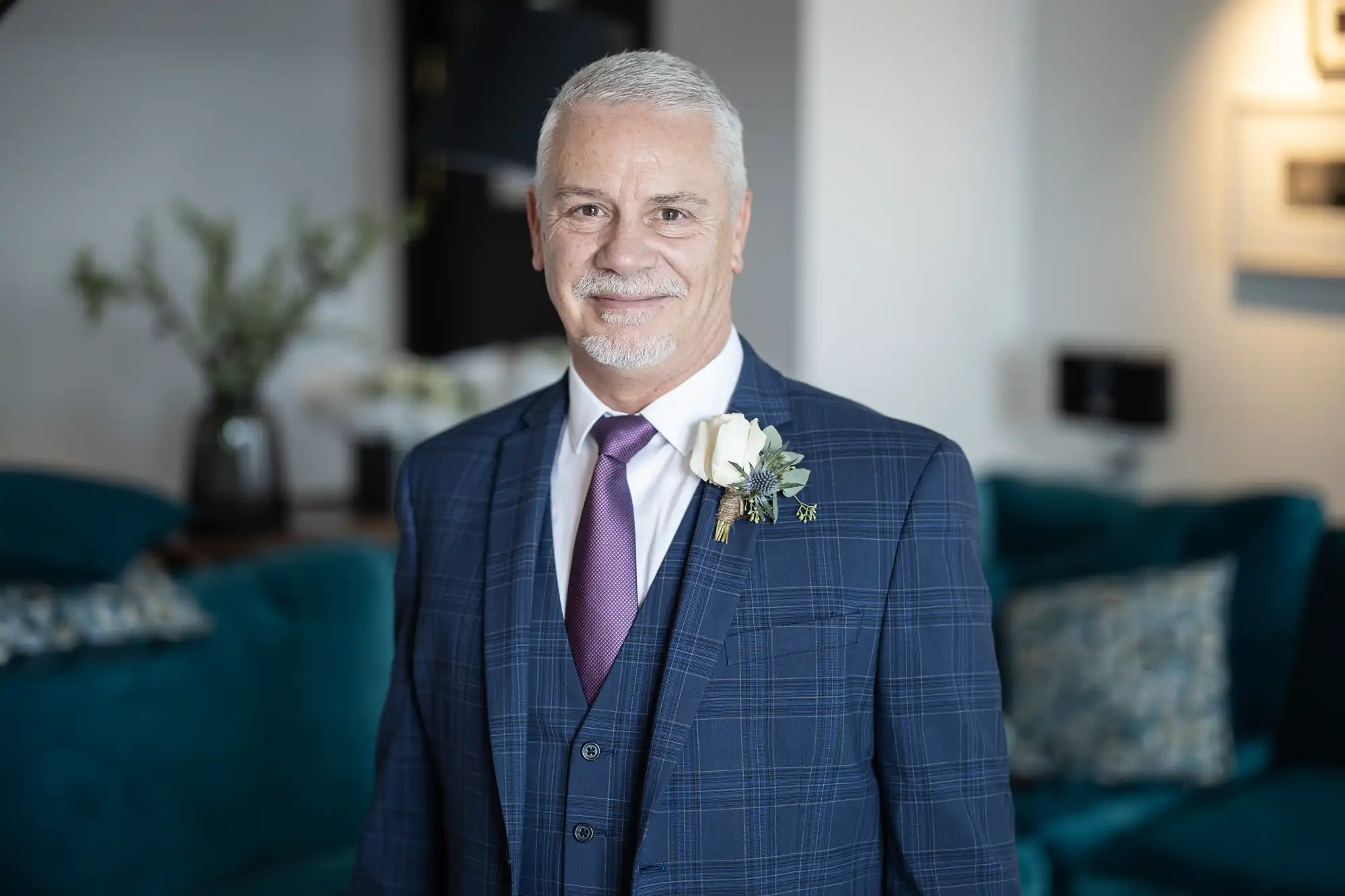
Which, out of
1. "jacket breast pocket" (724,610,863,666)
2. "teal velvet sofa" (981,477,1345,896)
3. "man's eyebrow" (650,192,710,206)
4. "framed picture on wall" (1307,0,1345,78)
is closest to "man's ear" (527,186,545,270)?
"man's eyebrow" (650,192,710,206)

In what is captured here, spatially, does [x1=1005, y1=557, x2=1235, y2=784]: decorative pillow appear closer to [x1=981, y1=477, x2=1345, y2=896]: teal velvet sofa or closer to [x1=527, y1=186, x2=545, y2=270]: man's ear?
[x1=981, y1=477, x2=1345, y2=896]: teal velvet sofa

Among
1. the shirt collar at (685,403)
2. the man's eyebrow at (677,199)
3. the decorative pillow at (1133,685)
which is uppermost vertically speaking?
the man's eyebrow at (677,199)

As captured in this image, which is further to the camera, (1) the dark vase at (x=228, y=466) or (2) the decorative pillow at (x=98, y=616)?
(1) the dark vase at (x=228, y=466)

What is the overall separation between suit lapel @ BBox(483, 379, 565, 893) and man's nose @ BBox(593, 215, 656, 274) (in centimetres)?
25

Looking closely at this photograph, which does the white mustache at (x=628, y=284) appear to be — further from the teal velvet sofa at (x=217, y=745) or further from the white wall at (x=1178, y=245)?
the white wall at (x=1178, y=245)

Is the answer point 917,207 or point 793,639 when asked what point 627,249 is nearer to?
point 793,639

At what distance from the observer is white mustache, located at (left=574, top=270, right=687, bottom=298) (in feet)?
4.71

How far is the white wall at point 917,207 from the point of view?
12.5 ft

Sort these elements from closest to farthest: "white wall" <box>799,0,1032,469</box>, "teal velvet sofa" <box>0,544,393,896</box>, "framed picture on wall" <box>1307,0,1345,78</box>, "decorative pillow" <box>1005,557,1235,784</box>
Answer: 1. "teal velvet sofa" <box>0,544,393,896</box>
2. "decorative pillow" <box>1005,557,1235,784</box>
3. "framed picture on wall" <box>1307,0,1345,78</box>
4. "white wall" <box>799,0,1032,469</box>

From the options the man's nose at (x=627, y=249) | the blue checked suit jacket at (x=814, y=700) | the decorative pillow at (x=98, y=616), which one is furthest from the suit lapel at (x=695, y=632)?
the decorative pillow at (x=98, y=616)

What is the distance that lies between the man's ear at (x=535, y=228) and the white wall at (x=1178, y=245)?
8.29 feet

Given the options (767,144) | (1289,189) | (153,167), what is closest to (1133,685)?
(1289,189)

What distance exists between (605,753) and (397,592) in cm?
38

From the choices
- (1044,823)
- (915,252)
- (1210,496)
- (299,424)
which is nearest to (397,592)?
(1044,823)
